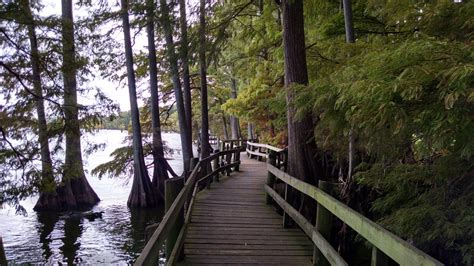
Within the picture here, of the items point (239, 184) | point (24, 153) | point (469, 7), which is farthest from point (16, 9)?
point (469, 7)

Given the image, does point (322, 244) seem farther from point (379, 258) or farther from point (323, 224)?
point (379, 258)

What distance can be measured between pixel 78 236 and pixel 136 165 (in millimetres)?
5573

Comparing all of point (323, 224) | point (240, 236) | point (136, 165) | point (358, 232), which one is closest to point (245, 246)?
point (240, 236)

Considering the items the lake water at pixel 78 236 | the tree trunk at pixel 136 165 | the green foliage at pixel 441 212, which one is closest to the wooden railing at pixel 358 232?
the green foliage at pixel 441 212

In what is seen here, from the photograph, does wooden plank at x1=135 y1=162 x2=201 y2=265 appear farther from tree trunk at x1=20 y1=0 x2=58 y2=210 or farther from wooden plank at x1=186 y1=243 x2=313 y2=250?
tree trunk at x1=20 y1=0 x2=58 y2=210

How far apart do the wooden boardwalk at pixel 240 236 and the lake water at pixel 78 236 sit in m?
4.33

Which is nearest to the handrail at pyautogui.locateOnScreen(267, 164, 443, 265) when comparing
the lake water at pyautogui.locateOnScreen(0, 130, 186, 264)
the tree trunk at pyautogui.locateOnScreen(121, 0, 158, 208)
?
the lake water at pyautogui.locateOnScreen(0, 130, 186, 264)

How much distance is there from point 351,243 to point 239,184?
5.62 m

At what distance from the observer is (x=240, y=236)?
630 cm

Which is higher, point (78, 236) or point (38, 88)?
point (38, 88)

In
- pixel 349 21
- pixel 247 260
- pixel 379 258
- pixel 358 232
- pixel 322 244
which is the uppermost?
pixel 349 21

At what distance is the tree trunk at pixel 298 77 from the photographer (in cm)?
848

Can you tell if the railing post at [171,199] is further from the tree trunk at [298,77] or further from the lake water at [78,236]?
the lake water at [78,236]

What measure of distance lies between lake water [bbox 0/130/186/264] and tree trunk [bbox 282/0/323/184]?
5823mm
